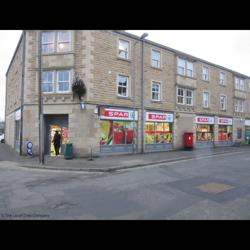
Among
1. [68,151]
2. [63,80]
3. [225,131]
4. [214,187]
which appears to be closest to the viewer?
[214,187]

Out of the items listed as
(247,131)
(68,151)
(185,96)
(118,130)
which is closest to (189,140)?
(185,96)

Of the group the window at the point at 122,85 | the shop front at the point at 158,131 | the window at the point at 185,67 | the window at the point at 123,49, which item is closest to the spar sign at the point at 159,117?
the shop front at the point at 158,131

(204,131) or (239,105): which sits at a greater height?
(239,105)

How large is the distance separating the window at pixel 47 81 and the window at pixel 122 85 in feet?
16.4

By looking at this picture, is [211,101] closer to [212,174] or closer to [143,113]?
[143,113]

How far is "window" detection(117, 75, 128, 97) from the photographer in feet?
55.3

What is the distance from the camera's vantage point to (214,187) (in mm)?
7371

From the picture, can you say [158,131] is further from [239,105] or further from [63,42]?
[239,105]

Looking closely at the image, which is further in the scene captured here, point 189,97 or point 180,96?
point 189,97

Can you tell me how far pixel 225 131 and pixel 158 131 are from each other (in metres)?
11.5

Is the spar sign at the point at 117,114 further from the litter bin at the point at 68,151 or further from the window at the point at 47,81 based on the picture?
the window at the point at 47,81

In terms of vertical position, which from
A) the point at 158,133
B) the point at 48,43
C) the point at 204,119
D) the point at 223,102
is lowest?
the point at 158,133

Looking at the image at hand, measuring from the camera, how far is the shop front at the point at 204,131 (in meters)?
22.6
